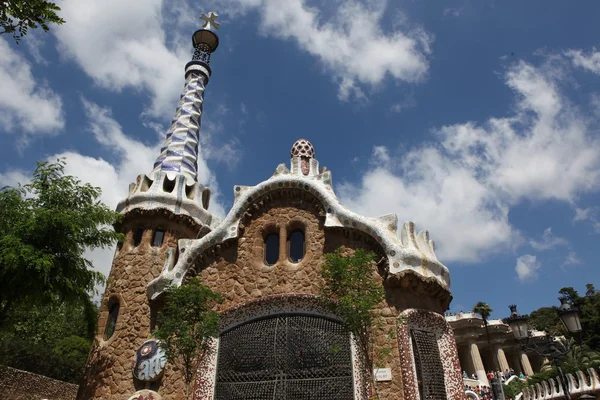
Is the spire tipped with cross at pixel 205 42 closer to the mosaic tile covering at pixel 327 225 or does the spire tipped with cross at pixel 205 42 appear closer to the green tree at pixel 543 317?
the mosaic tile covering at pixel 327 225

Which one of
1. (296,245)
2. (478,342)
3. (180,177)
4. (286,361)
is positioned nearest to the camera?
(286,361)

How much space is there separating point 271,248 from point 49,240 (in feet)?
14.5

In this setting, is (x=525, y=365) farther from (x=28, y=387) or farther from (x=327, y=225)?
(x=28, y=387)

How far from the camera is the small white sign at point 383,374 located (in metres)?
7.53

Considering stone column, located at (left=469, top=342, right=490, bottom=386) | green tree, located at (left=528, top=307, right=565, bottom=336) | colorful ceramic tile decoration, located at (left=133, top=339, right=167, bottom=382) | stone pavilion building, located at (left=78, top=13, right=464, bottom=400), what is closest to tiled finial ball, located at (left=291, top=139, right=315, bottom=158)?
stone pavilion building, located at (left=78, top=13, right=464, bottom=400)

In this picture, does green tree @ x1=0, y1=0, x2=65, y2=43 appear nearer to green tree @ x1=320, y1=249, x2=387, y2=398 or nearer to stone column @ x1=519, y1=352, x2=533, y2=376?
green tree @ x1=320, y1=249, x2=387, y2=398

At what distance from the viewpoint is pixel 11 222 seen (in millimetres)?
8844

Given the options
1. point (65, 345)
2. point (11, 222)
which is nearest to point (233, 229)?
point (11, 222)

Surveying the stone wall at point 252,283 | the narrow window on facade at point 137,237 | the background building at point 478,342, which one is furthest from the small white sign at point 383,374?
the background building at point 478,342

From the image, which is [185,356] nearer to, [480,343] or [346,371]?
[346,371]

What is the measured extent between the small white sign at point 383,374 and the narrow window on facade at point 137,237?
692 centimetres

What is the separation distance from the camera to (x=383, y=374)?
7574 mm

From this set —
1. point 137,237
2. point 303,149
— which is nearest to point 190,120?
point 137,237

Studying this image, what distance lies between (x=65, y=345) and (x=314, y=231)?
1818cm
